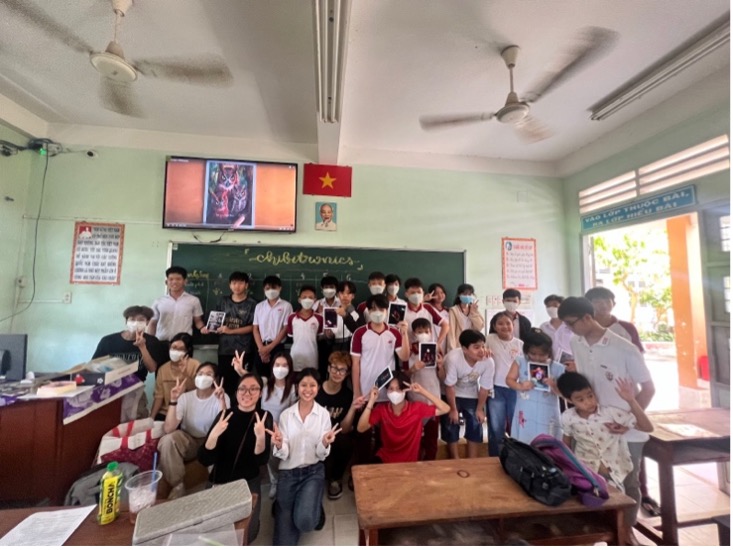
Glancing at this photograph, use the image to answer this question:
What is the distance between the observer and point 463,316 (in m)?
3.02

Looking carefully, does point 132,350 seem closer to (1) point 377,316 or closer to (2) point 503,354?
(1) point 377,316

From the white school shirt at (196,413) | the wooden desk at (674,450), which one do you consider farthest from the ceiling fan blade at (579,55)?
the white school shirt at (196,413)

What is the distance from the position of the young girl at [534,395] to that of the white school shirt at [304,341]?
4.99 feet

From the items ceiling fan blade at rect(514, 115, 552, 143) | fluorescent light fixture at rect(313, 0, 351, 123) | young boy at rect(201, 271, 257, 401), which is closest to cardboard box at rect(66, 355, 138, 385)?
young boy at rect(201, 271, 257, 401)

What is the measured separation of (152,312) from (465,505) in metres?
2.88

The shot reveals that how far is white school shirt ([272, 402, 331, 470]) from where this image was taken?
186 cm

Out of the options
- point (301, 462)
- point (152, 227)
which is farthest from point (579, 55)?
point (152, 227)

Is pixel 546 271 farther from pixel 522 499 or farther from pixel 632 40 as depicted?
pixel 522 499

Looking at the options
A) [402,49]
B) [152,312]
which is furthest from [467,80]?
[152,312]

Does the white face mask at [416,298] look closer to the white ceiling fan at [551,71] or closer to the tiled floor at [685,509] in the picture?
the white ceiling fan at [551,71]

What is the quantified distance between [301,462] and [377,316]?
1.08 meters

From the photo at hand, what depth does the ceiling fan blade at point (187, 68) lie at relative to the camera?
214 cm

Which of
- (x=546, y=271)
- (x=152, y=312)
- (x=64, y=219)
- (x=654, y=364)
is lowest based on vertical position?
(x=654, y=364)

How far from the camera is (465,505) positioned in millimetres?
1223
